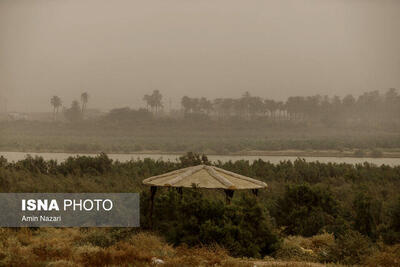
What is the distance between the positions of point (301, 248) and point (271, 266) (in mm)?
3822

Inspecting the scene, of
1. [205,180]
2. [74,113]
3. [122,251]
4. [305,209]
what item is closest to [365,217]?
[305,209]

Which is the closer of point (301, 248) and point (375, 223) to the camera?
point (301, 248)

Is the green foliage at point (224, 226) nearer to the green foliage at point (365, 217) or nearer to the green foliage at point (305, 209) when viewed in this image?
the green foliage at point (305, 209)

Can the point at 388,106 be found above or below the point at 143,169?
above

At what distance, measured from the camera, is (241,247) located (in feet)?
36.8

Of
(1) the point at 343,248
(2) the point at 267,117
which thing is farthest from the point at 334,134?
(1) the point at 343,248

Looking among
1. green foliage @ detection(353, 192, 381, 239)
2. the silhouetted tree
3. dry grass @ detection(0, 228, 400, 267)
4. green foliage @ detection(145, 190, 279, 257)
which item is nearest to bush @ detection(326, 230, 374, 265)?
dry grass @ detection(0, 228, 400, 267)

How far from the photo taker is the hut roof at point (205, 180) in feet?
43.9

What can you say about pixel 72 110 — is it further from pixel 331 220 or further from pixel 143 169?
pixel 331 220

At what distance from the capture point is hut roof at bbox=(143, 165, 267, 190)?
43.9 ft

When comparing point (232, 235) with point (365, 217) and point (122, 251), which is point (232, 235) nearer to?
point (122, 251)

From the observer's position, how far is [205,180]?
13.6 metres

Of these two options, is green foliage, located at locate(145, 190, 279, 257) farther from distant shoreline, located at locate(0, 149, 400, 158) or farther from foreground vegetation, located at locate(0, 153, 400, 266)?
distant shoreline, located at locate(0, 149, 400, 158)

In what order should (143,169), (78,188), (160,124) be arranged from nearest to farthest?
1. (78,188)
2. (143,169)
3. (160,124)
